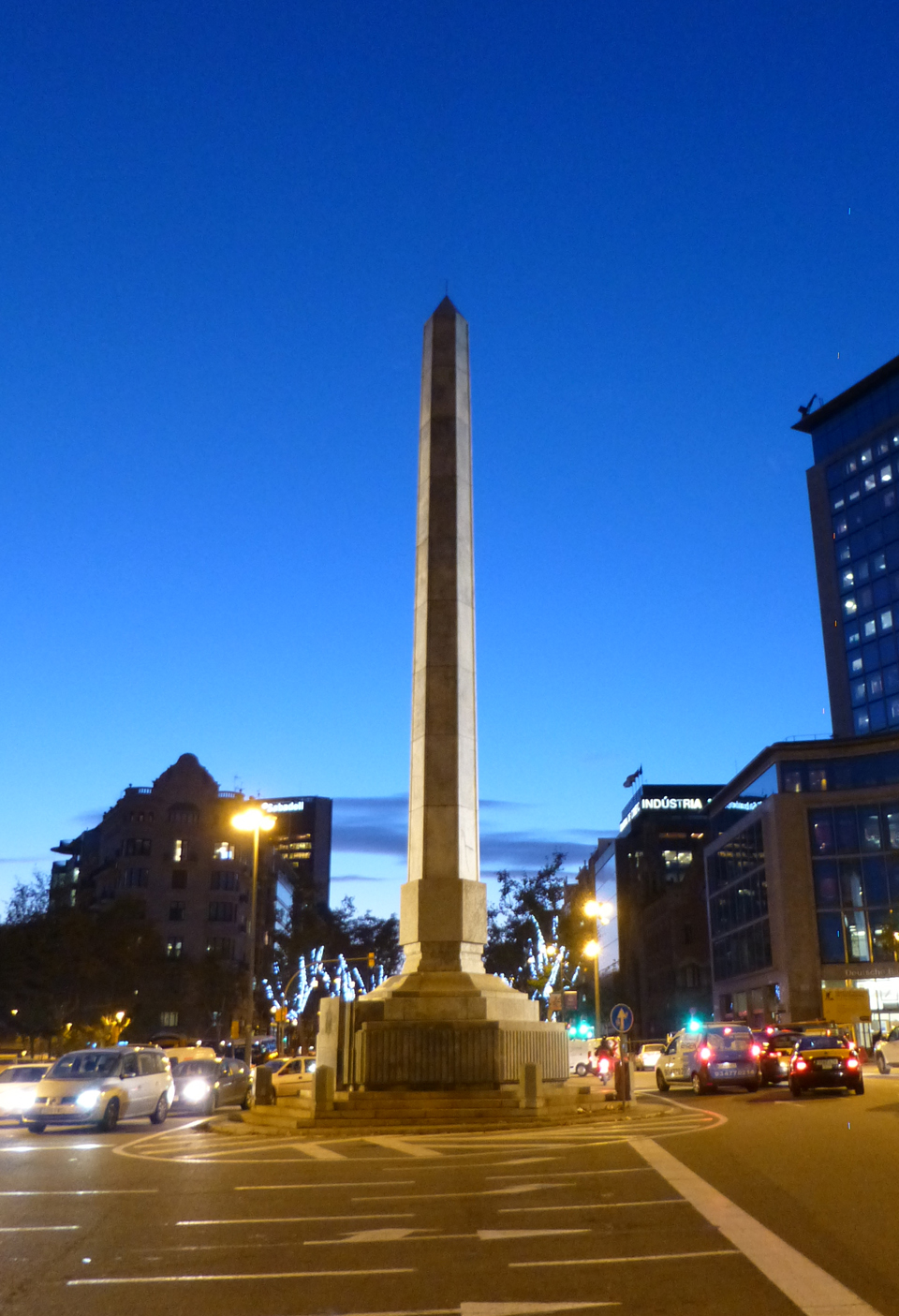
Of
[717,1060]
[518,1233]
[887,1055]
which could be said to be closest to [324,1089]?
[518,1233]

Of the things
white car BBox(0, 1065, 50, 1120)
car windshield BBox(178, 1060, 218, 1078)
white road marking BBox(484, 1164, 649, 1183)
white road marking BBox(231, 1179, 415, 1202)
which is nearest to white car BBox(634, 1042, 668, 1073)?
car windshield BBox(178, 1060, 218, 1078)

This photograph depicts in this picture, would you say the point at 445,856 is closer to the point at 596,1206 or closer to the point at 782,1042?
the point at 596,1206

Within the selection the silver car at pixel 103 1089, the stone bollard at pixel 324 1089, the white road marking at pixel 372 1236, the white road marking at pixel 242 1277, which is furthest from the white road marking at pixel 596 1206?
the silver car at pixel 103 1089

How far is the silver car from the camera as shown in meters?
23.2

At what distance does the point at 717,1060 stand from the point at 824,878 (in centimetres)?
4434

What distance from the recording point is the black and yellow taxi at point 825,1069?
90.2 ft

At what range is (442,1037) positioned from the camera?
22.6m

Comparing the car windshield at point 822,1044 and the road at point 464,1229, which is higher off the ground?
the car windshield at point 822,1044

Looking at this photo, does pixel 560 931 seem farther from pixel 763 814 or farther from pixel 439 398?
pixel 439 398

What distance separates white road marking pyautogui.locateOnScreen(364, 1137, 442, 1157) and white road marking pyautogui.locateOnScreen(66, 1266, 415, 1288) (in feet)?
26.8

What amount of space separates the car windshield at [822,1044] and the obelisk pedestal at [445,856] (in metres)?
6.76

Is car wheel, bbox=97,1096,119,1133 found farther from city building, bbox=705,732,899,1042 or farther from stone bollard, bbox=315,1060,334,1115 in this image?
city building, bbox=705,732,899,1042

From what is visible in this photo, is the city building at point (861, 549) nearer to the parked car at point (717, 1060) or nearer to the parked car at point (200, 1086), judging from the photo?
the parked car at point (717, 1060)

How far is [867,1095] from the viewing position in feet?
89.9
